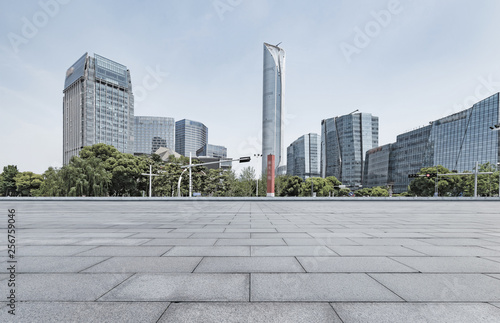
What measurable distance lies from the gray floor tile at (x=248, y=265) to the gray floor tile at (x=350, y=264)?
214mm

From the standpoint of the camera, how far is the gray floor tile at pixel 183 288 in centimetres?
266

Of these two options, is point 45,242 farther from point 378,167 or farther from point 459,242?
point 378,167

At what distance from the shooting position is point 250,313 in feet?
7.64

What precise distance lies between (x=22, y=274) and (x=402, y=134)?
118m

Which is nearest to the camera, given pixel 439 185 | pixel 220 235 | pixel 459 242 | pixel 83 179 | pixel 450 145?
pixel 459 242

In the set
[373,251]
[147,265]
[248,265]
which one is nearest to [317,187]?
[373,251]

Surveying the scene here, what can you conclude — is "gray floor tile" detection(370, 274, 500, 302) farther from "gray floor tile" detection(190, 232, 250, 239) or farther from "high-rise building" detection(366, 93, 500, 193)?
"high-rise building" detection(366, 93, 500, 193)

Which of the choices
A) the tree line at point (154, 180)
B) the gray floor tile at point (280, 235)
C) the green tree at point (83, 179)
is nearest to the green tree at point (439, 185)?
the tree line at point (154, 180)

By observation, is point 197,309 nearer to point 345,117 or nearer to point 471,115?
point 471,115

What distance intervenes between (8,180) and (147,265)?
9431 centimetres

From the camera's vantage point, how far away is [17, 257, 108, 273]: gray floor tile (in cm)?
357

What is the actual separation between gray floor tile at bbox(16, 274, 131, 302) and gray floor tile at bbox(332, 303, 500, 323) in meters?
2.57

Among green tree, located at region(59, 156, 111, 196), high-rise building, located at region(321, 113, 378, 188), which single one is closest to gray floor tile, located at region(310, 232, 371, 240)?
green tree, located at region(59, 156, 111, 196)

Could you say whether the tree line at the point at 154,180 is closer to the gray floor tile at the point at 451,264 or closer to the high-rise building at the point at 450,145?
the gray floor tile at the point at 451,264
